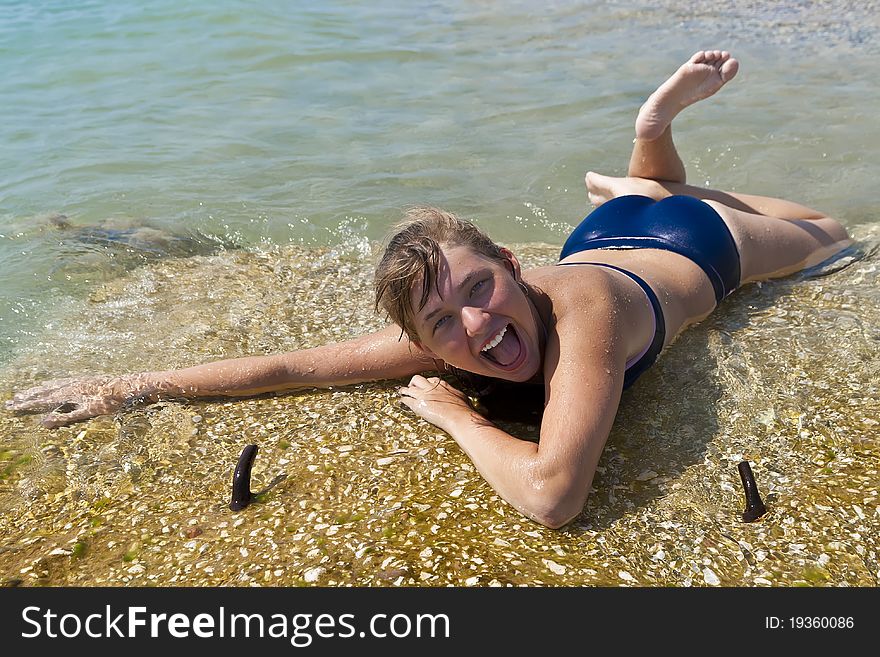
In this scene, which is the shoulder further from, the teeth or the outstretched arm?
the outstretched arm

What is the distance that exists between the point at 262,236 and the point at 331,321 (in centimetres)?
203

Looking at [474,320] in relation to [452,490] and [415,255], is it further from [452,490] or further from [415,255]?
[452,490]

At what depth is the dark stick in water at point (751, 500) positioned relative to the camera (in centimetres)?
→ 339

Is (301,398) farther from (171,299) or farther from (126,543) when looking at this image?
(171,299)

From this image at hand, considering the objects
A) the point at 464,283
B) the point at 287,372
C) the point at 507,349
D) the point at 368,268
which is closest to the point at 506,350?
the point at 507,349

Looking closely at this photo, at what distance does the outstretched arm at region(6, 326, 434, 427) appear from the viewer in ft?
14.4

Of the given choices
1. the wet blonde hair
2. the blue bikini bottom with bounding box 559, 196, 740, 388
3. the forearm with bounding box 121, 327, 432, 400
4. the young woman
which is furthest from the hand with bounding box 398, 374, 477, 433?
the blue bikini bottom with bounding box 559, 196, 740, 388

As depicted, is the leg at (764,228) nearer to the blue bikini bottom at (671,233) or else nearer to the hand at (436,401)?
the blue bikini bottom at (671,233)

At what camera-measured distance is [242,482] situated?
3592mm

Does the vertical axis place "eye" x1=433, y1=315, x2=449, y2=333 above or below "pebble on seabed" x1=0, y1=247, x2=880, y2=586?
above

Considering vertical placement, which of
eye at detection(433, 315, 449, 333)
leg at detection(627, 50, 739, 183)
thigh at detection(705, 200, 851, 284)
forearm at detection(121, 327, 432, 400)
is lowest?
forearm at detection(121, 327, 432, 400)

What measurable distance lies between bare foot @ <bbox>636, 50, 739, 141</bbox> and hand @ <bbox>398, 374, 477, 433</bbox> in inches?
92.6

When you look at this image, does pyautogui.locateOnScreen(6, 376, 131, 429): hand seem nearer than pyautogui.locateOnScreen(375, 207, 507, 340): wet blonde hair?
No

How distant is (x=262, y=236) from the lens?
7211 millimetres
